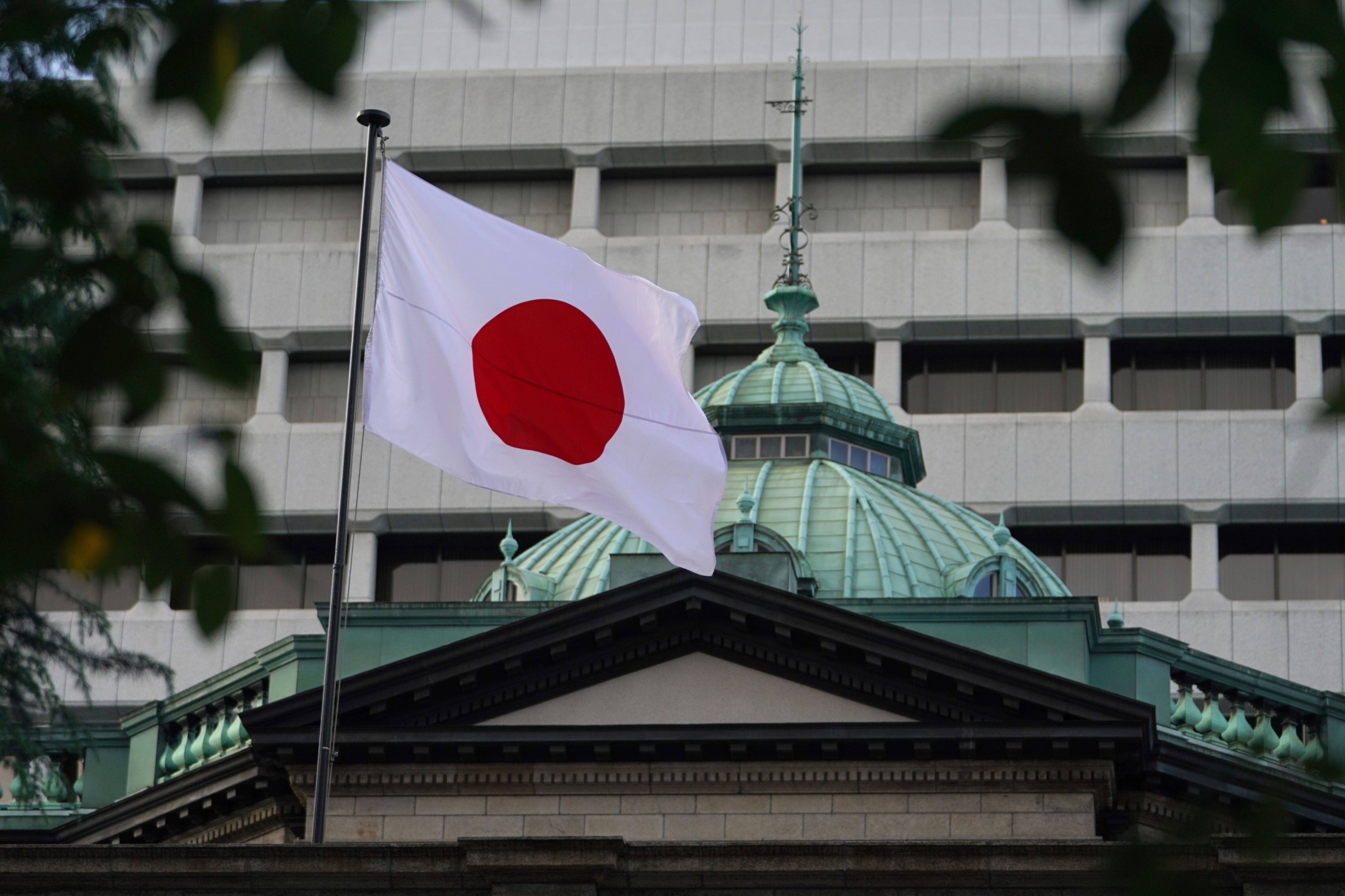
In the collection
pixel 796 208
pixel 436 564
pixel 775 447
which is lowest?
pixel 775 447

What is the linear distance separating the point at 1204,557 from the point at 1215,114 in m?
47.1

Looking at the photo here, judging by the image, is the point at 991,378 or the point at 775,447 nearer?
the point at 775,447

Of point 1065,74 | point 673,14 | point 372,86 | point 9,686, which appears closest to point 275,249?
point 372,86

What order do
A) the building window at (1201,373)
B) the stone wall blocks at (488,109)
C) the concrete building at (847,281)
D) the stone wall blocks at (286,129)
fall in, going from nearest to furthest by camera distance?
the concrete building at (847,281), the building window at (1201,373), the stone wall blocks at (488,109), the stone wall blocks at (286,129)

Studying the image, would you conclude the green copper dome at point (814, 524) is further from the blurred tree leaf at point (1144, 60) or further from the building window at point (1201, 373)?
the blurred tree leaf at point (1144, 60)

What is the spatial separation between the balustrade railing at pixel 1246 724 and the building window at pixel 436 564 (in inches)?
1013

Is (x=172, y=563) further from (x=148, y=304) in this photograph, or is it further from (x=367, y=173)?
(x=367, y=173)

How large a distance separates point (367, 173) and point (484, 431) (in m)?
2.63

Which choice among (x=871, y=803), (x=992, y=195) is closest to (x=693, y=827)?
(x=871, y=803)

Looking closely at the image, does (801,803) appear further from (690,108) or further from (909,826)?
(690,108)

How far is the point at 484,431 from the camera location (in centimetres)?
2370

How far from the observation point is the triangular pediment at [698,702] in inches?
1076

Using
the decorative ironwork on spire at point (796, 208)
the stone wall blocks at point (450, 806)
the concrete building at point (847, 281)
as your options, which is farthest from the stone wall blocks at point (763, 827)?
the concrete building at point (847, 281)

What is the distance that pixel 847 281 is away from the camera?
5331 centimetres
